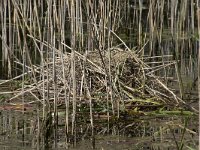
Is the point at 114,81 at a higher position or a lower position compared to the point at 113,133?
higher

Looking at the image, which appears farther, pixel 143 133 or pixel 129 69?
pixel 129 69

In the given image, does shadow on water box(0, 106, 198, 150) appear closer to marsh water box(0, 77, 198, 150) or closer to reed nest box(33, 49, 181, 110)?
marsh water box(0, 77, 198, 150)

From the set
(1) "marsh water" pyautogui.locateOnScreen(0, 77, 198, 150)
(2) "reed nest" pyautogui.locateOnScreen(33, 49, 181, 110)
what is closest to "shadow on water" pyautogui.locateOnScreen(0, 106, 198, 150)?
(1) "marsh water" pyautogui.locateOnScreen(0, 77, 198, 150)

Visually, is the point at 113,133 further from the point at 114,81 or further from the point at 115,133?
the point at 114,81

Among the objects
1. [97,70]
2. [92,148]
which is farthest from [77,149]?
[97,70]

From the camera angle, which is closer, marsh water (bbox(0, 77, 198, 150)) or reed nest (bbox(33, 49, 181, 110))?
marsh water (bbox(0, 77, 198, 150))

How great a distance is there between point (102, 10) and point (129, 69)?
1191mm

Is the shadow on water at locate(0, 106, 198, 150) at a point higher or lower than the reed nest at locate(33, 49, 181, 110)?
lower

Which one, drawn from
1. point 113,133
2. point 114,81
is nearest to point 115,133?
point 113,133

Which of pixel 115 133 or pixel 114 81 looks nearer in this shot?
pixel 115 133

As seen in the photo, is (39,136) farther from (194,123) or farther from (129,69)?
(129,69)

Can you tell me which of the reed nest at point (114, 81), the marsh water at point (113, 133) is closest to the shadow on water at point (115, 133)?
the marsh water at point (113, 133)

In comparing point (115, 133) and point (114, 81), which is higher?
point (114, 81)

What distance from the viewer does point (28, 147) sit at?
446cm
